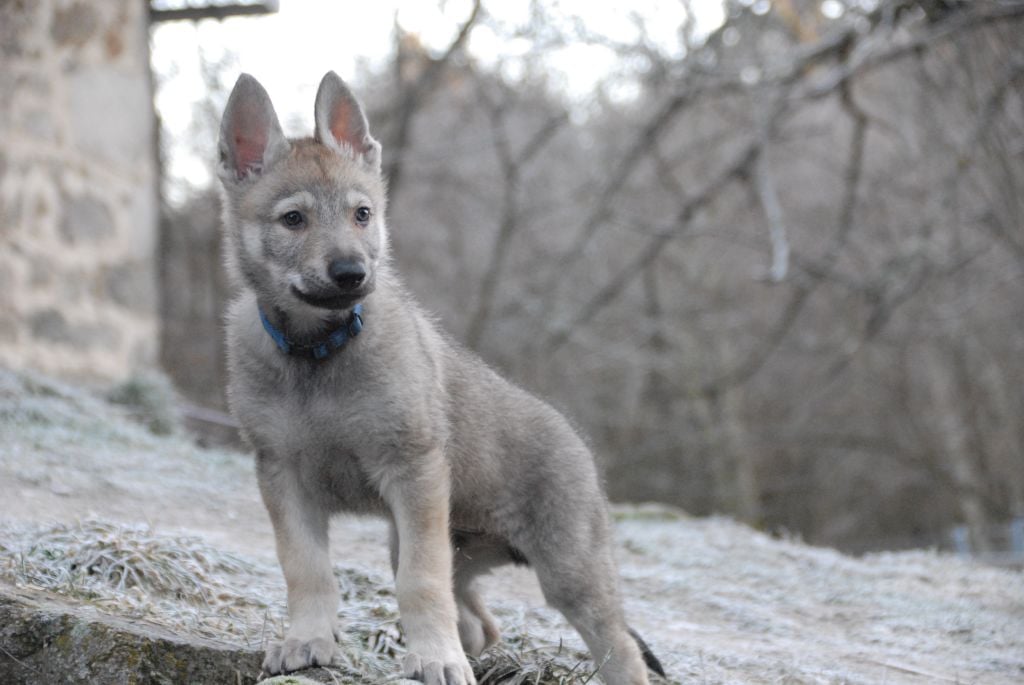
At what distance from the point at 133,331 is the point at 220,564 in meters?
5.24

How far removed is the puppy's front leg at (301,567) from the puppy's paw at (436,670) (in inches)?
11.4

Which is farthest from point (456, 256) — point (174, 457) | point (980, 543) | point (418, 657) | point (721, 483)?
point (418, 657)

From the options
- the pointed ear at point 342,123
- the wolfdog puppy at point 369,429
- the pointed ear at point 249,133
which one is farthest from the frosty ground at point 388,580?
the pointed ear at point 342,123

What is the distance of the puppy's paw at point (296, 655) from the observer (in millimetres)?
3670

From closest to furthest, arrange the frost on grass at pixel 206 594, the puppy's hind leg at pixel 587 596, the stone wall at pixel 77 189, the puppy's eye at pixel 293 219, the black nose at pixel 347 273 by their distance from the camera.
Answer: the black nose at pixel 347 273
the frost on grass at pixel 206 594
the puppy's eye at pixel 293 219
the puppy's hind leg at pixel 587 596
the stone wall at pixel 77 189

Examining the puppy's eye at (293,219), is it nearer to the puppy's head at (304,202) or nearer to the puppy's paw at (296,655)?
the puppy's head at (304,202)

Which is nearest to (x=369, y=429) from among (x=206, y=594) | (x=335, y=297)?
(x=335, y=297)

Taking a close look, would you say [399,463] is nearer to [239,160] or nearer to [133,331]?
[239,160]

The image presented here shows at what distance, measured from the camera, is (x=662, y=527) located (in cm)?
832

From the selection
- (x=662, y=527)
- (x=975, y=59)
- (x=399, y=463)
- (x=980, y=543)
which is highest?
(x=975, y=59)

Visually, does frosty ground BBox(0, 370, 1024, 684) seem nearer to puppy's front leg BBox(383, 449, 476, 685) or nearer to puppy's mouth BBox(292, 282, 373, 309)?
puppy's front leg BBox(383, 449, 476, 685)

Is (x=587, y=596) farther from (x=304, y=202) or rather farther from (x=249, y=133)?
(x=249, y=133)

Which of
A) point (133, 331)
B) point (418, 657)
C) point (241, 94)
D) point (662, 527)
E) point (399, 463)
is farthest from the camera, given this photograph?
point (133, 331)

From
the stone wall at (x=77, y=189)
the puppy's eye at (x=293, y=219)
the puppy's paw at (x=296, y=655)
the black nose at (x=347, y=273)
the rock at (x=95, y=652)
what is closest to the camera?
the rock at (x=95, y=652)
